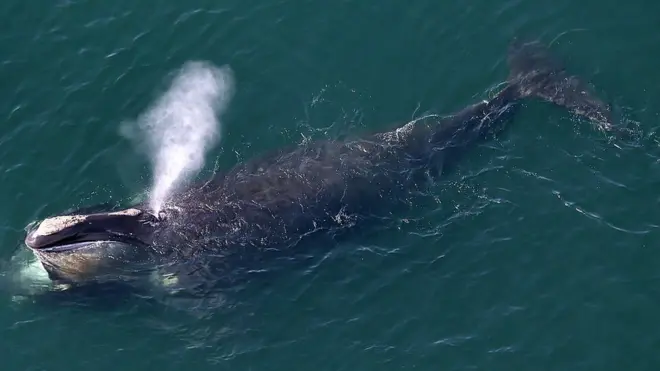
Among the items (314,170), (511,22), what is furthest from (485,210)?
(511,22)

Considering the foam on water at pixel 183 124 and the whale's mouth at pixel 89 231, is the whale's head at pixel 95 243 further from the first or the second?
the foam on water at pixel 183 124

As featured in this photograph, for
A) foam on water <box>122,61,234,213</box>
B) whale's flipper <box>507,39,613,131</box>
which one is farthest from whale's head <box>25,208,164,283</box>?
whale's flipper <box>507,39,613,131</box>

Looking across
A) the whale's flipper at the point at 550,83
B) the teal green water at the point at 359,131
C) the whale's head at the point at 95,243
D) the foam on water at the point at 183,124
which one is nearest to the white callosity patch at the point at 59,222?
the whale's head at the point at 95,243

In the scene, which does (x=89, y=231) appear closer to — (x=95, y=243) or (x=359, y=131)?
(x=95, y=243)

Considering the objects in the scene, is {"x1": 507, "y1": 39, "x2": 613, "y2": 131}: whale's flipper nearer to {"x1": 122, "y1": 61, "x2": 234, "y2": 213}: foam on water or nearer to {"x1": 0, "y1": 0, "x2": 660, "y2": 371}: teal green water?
{"x1": 0, "y1": 0, "x2": 660, "y2": 371}: teal green water

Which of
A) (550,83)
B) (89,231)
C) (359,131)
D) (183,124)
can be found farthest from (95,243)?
(550,83)

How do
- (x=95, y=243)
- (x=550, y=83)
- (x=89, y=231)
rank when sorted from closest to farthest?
(x=89, y=231) < (x=95, y=243) < (x=550, y=83)

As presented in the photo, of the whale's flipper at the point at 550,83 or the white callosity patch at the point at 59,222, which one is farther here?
the whale's flipper at the point at 550,83
